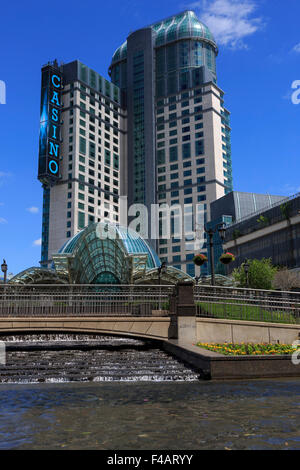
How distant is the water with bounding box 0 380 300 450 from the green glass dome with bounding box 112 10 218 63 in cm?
13507

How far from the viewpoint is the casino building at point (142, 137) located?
356 ft

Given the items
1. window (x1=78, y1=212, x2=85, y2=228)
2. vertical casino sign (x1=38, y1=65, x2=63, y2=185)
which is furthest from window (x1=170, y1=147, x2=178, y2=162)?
vertical casino sign (x1=38, y1=65, x2=63, y2=185)

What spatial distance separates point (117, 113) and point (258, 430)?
429 ft

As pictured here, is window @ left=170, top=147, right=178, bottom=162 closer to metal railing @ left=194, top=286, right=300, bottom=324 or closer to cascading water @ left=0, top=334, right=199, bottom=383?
metal railing @ left=194, top=286, right=300, bottom=324

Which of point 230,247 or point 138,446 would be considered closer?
point 138,446

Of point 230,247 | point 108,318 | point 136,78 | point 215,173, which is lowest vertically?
point 108,318

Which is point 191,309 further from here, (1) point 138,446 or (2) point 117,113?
(2) point 117,113

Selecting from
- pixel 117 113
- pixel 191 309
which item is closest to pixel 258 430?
pixel 191 309

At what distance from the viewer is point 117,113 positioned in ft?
426

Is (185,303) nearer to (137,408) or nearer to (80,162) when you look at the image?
(137,408)

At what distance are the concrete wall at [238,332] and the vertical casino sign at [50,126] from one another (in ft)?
302

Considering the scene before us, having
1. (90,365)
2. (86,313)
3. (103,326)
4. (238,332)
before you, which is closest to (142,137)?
(86,313)

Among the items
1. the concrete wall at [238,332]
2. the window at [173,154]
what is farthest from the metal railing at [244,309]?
the window at [173,154]

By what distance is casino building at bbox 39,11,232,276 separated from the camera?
109 m
